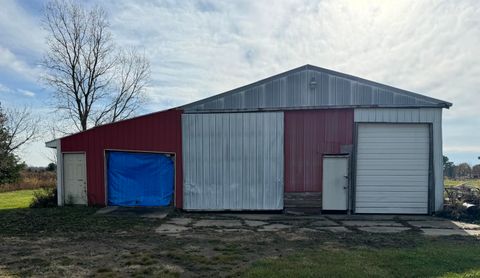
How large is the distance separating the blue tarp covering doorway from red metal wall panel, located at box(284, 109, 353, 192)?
431 cm

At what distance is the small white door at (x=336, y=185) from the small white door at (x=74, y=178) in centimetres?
846

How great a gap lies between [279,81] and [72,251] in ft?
25.1

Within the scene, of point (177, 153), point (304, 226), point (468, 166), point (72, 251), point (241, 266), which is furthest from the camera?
point (468, 166)

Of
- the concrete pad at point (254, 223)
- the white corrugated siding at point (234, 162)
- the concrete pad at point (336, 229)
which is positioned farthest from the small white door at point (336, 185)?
the concrete pad at point (254, 223)

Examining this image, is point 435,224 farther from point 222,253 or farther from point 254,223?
point 222,253

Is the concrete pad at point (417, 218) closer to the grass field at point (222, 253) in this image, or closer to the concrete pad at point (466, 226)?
the concrete pad at point (466, 226)

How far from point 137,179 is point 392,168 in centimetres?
866

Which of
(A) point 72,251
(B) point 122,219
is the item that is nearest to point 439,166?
(B) point 122,219

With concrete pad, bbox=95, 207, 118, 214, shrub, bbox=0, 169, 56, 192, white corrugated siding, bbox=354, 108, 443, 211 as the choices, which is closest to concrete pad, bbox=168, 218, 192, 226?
concrete pad, bbox=95, 207, 118, 214

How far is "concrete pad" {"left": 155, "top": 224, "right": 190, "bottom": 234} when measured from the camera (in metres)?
8.43

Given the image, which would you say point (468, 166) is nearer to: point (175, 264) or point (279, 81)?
point (279, 81)

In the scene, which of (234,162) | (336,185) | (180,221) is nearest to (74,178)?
(180,221)

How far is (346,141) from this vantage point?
36.8 feet

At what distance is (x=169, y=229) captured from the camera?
8719 mm
